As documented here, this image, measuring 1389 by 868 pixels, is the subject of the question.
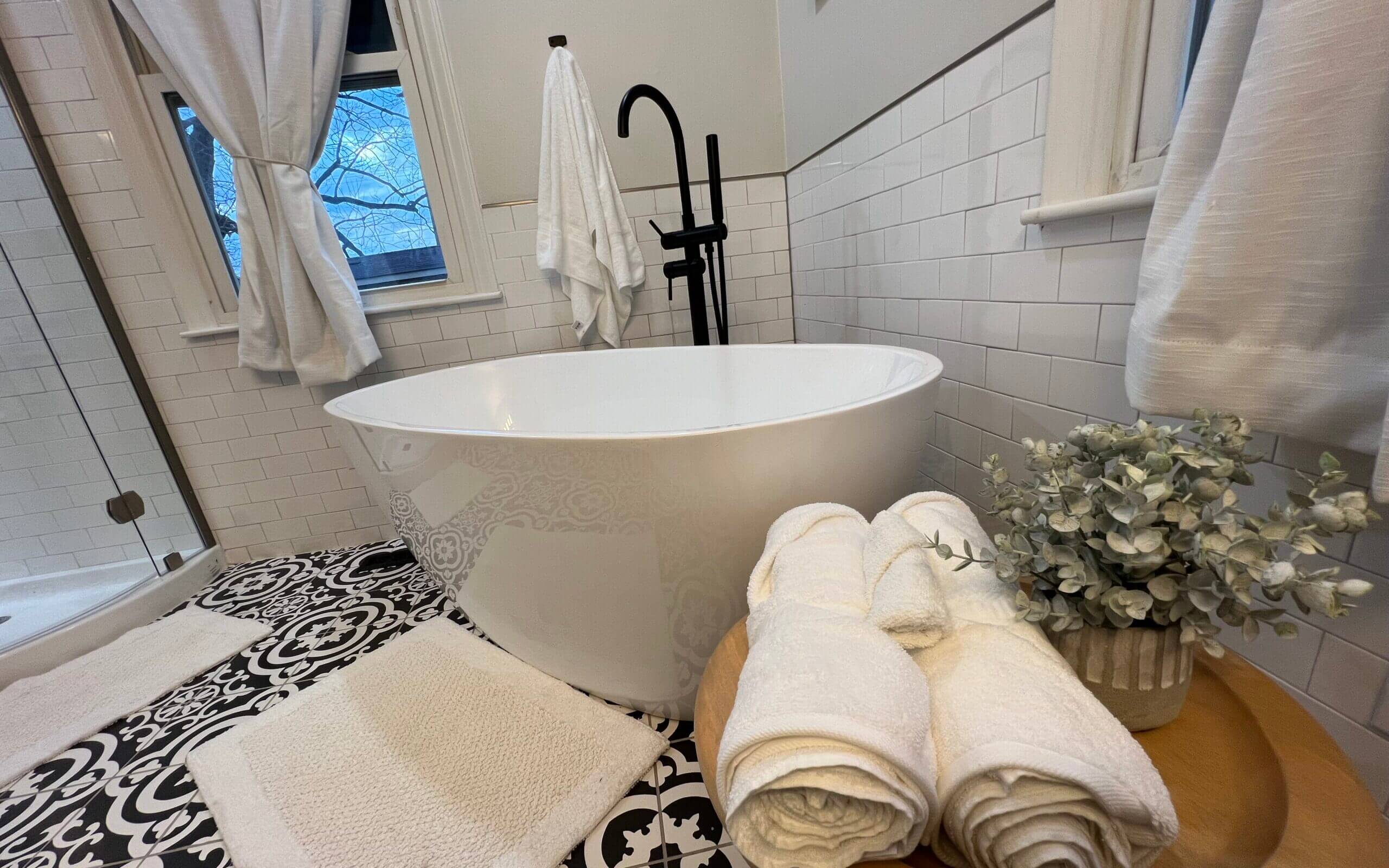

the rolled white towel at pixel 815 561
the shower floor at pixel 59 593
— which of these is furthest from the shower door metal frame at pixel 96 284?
the rolled white towel at pixel 815 561

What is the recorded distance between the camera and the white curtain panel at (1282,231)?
0.44 meters

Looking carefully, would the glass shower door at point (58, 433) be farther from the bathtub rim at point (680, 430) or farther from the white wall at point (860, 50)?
the white wall at point (860, 50)

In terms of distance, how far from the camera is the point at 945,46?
106 centimetres

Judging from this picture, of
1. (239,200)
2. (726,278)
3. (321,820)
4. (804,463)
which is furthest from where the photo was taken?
(726,278)

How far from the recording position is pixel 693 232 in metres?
1.60

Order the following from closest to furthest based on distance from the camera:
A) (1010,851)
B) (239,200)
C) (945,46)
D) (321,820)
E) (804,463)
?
(1010,851) → (804,463) → (321,820) → (945,46) → (239,200)

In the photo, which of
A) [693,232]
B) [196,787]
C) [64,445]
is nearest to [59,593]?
[64,445]

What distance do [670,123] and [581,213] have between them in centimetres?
45

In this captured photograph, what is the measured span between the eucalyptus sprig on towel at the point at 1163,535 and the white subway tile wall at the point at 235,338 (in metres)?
1.76

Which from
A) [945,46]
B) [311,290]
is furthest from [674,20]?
[311,290]

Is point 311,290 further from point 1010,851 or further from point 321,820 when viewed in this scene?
point 1010,851

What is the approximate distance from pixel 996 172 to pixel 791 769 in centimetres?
110

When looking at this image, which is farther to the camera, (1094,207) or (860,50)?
(860,50)

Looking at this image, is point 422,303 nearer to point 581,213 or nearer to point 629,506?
point 581,213
